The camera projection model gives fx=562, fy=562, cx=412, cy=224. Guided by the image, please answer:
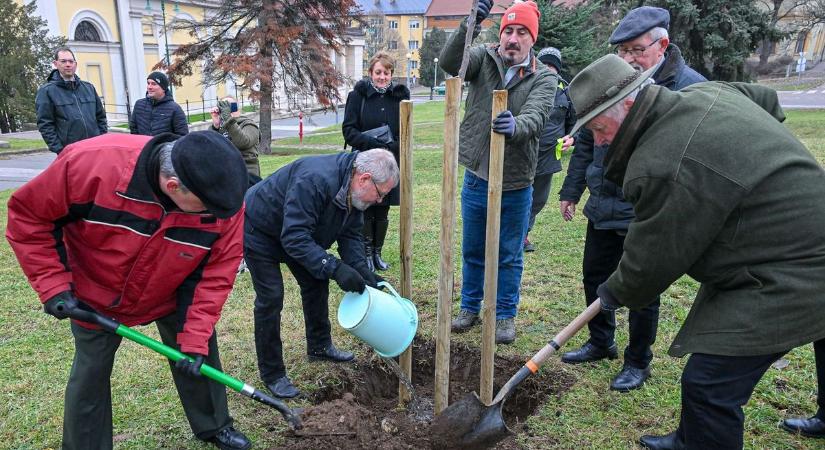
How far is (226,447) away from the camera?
113 inches

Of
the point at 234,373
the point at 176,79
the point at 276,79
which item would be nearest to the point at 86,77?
the point at 176,79

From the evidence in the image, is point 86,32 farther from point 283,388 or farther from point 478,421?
point 478,421

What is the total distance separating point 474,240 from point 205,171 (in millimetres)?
2260

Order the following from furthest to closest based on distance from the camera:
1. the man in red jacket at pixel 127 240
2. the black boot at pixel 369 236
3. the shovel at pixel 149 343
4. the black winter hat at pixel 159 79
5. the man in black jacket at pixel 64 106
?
1. the black winter hat at pixel 159 79
2. the man in black jacket at pixel 64 106
3. the black boot at pixel 369 236
4. the shovel at pixel 149 343
5. the man in red jacket at pixel 127 240

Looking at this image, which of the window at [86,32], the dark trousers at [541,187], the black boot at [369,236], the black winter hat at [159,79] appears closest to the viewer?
the black boot at [369,236]

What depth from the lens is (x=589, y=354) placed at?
3.69m

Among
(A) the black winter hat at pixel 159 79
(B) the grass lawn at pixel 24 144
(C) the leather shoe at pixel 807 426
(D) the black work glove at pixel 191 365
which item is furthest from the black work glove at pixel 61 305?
(B) the grass lawn at pixel 24 144

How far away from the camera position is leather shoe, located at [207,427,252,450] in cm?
288

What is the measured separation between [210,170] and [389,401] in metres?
2.07

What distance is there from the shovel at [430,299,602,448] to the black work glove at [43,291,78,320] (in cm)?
184

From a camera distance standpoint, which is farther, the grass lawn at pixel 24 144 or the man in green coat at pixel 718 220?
the grass lawn at pixel 24 144

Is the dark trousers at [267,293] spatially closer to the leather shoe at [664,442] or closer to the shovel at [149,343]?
the shovel at [149,343]

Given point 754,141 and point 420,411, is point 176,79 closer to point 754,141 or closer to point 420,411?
point 420,411

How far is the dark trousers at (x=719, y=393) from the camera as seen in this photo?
207 cm
